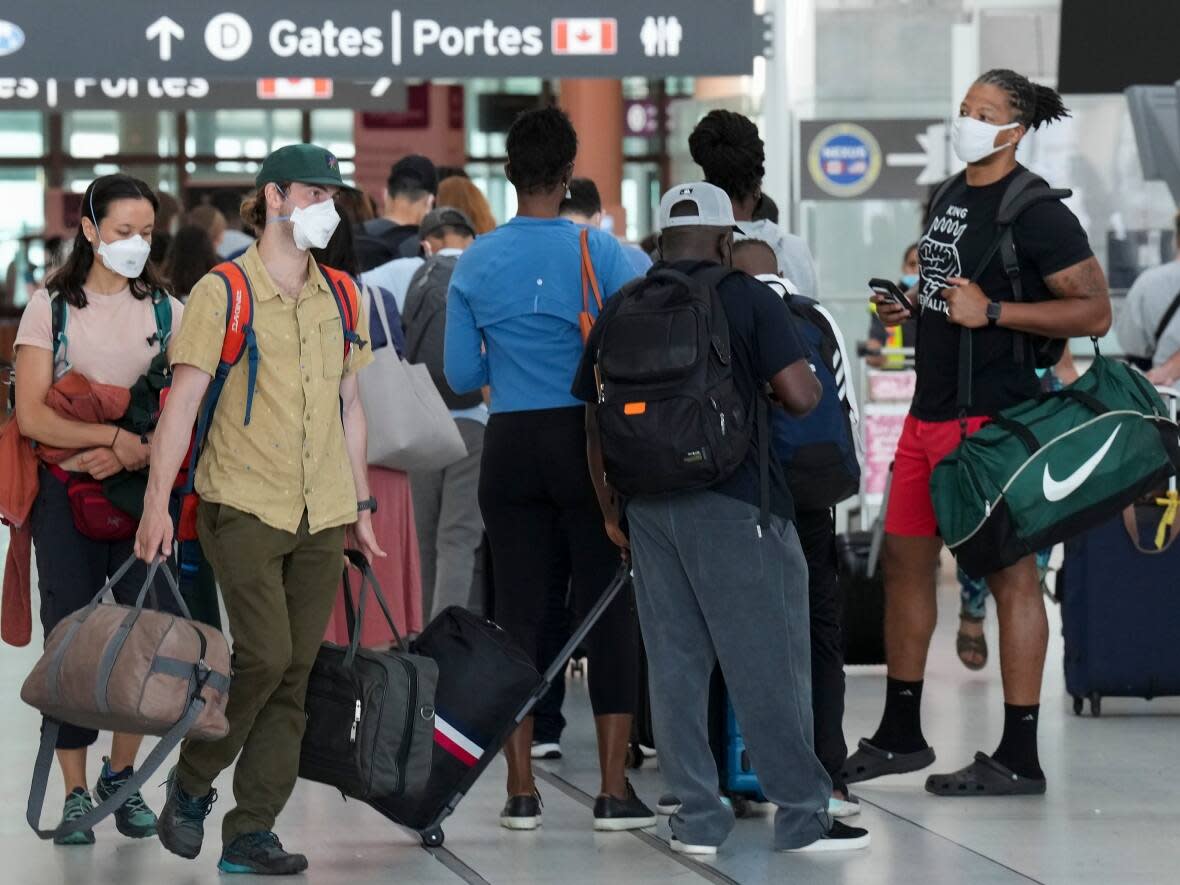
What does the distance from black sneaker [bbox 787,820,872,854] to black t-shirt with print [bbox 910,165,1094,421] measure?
1.37 metres

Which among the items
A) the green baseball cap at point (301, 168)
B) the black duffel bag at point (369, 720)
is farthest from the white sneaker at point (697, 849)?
the green baseball cap at point (301, 168)

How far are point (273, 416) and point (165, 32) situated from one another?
12.9 ft

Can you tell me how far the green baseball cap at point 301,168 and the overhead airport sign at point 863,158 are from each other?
6.40 m

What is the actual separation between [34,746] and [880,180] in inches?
233

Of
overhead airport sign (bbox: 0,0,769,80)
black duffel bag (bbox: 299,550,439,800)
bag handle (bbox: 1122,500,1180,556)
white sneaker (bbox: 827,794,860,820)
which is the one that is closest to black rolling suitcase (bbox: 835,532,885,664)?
bag handle (bbox: 1122,500,1180,556)

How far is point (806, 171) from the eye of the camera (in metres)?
11.8

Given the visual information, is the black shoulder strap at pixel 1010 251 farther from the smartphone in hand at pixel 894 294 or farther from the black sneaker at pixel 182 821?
the black sneaker at pixel 182 821

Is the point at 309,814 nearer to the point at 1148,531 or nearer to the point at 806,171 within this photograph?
the point at 1148,531

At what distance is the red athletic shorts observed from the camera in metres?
6.66

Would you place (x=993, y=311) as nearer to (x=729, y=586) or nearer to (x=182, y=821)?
(x=729, y=586)

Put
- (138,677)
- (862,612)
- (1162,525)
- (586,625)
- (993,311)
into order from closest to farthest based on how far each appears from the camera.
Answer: (138,677)
(586,625)
(993,311)
(1162,525)
(862,612)

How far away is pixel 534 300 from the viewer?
6.14 m

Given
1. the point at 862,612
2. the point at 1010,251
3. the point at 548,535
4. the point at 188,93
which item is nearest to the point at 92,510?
the point at 548,535

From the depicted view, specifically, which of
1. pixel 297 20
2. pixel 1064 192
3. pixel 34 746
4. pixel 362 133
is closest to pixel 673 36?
pixel 297 20
